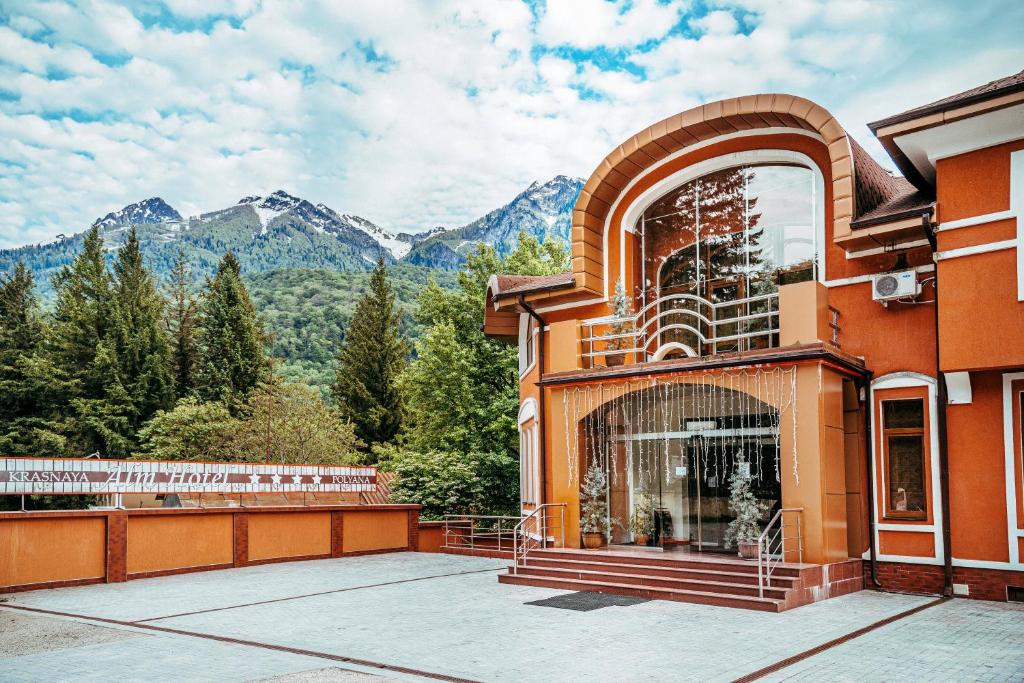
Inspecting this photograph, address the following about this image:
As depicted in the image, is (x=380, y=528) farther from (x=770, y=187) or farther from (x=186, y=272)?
(x=186, y=272)

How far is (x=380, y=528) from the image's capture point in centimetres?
1939

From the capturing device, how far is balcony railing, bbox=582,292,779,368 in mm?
13461

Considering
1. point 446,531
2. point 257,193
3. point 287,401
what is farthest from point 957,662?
point 257,193

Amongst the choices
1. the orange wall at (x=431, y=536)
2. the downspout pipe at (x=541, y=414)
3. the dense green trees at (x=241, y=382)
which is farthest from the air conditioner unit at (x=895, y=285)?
the dense green trees at (x=241, y=382)

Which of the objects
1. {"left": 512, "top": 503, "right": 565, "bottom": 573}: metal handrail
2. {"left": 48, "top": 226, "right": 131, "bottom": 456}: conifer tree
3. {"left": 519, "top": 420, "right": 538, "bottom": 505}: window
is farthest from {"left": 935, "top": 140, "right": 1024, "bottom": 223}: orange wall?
{"left": 48, "top": 226, "right": 131, "bottom": 456}: conifer tree

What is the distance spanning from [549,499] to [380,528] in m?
5.54

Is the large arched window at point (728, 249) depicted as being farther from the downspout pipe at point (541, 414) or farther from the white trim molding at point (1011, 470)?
the white trim molding at point (1011, 470)

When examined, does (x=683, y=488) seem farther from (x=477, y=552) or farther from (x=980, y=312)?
(x=477, y=552)

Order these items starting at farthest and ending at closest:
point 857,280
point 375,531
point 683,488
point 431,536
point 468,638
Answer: point 431,536 < point 375,531 < point 683,488 < point 857,280 < point 468,638

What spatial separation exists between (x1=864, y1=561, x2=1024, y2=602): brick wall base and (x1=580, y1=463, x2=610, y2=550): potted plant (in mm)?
4138

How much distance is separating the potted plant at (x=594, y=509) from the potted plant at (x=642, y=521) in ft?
1.75

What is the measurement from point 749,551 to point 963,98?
678cm

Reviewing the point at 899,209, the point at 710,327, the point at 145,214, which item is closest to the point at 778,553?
the point at 710,327

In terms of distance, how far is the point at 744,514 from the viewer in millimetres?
12242
